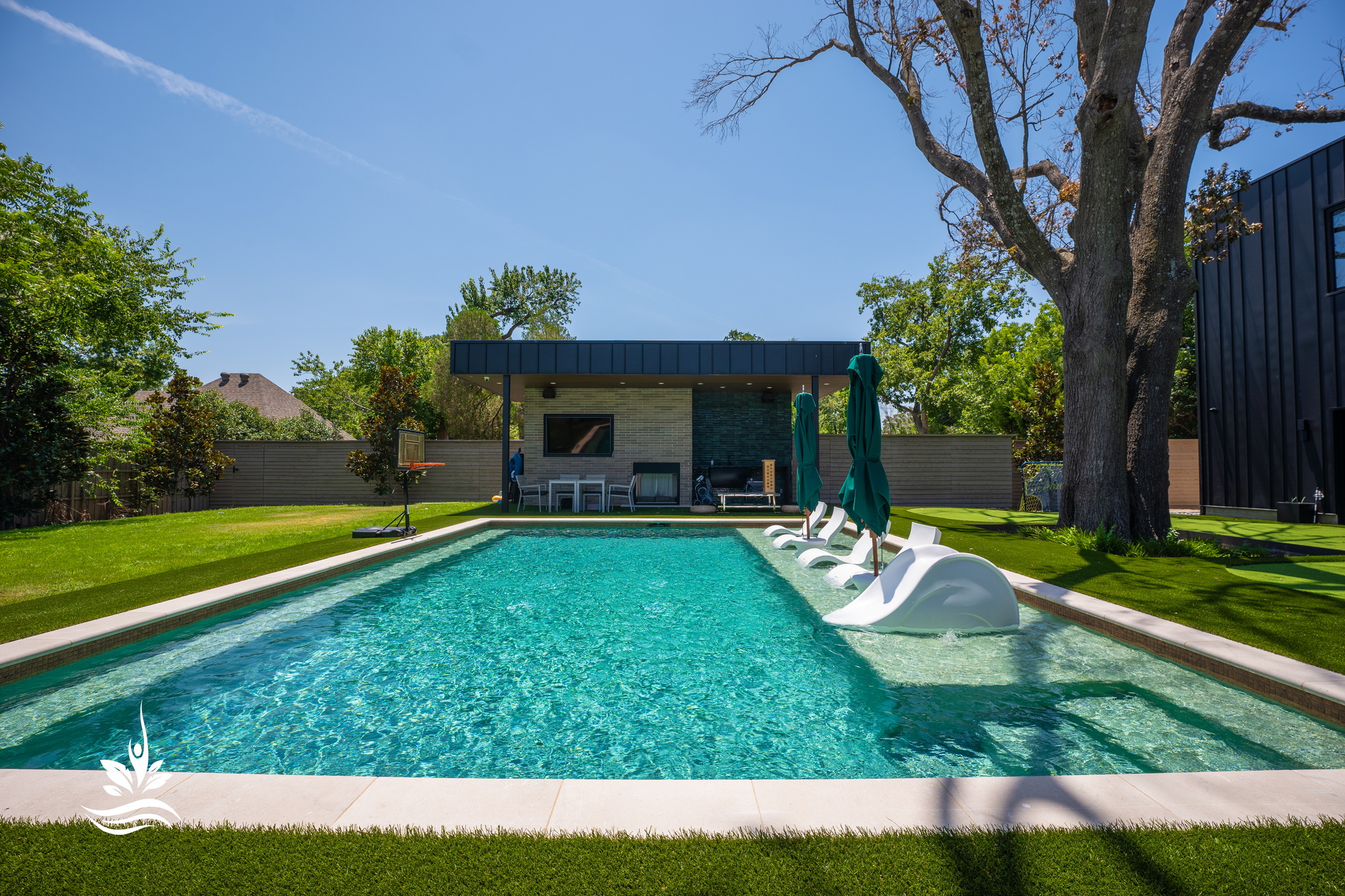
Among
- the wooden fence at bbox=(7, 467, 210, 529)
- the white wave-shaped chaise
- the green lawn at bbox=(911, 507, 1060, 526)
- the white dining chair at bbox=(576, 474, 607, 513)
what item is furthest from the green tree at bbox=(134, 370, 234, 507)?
the green lawn at bbox=(911, 507, 1060, 526)

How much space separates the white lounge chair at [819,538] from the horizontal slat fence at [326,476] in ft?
32.2

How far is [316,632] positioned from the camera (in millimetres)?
4188

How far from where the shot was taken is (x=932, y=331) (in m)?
27.4

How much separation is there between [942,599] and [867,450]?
154 centimetres

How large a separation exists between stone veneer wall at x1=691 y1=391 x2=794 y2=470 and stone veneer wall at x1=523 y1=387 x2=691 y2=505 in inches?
48.0

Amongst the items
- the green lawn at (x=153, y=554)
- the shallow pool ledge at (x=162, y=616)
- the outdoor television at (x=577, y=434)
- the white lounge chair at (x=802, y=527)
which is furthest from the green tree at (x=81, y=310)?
the white lounge chair at (x=802, y=527)

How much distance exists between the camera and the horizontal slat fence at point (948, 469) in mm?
15305

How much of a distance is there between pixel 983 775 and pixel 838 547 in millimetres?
6278

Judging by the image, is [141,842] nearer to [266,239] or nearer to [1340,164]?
[1340,164]

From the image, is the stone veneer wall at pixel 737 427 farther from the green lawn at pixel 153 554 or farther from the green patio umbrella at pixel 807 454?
the green patio umbrella at pixel 807 454

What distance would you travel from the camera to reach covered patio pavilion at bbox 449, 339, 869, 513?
39.2 ft

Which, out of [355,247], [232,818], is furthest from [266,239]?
[232,818]

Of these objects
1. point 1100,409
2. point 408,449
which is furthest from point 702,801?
point 1100,409

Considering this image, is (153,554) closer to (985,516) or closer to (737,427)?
(737,427)
